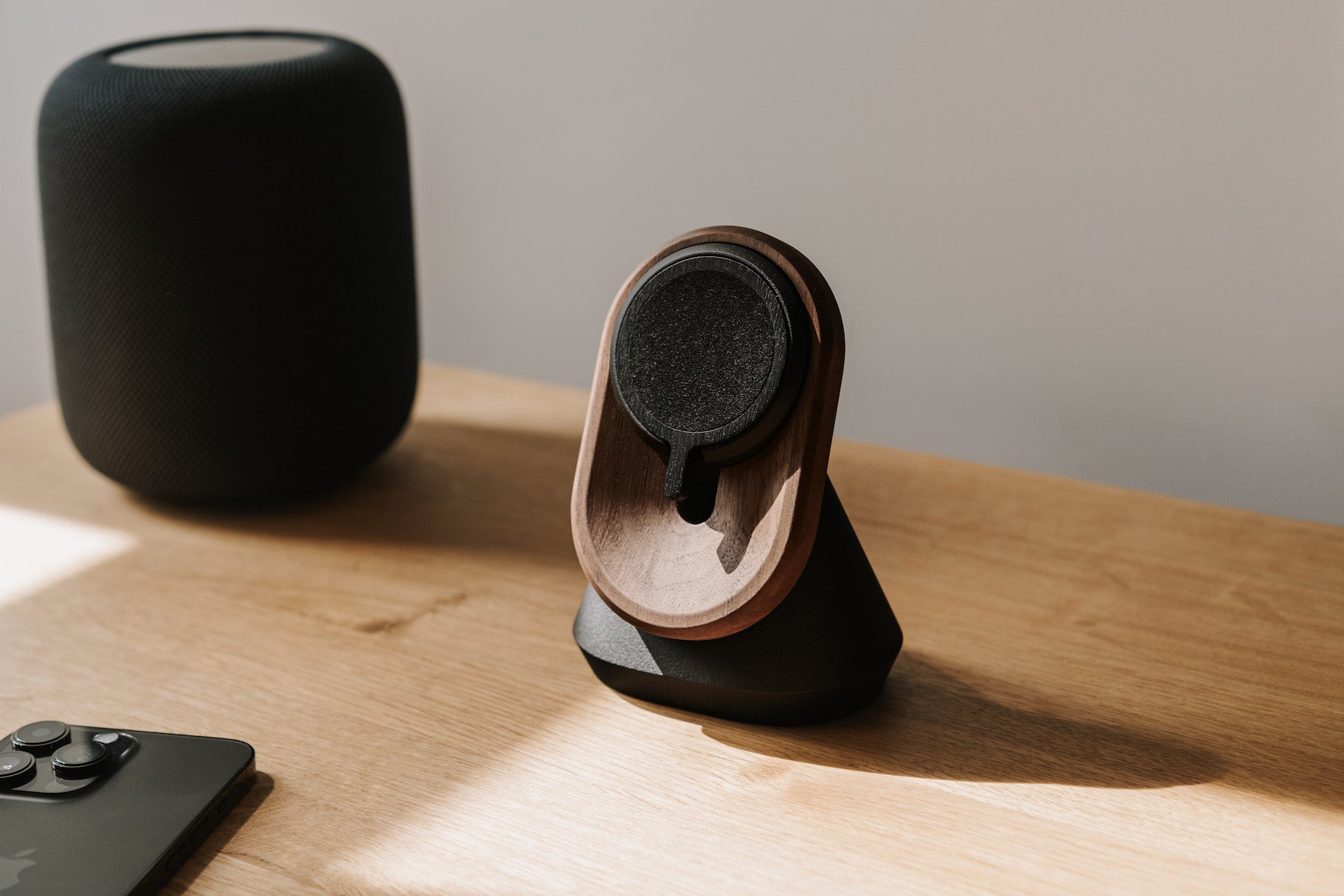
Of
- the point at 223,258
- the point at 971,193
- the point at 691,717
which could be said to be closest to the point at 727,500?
the point at 691,717

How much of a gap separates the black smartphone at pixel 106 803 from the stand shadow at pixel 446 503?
26 centimetres

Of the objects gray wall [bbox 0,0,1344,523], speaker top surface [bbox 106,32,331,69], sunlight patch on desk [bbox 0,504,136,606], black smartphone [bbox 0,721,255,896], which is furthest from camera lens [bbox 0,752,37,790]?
gray wall [bbox 0,0,1344,523]

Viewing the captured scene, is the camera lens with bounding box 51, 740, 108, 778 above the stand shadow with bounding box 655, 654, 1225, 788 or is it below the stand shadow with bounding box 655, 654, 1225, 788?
above

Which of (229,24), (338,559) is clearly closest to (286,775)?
(338,559)

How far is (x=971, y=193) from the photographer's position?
93 centimetres

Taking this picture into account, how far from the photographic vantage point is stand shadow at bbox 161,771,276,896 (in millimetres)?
461

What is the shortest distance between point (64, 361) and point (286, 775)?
1.28 ft

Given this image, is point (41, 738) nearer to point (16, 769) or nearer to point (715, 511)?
point (16, 769)

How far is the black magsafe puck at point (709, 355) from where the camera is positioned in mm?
503

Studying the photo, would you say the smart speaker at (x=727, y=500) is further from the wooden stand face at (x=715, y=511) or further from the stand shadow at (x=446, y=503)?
the stand shadow at (x=446, y=503)

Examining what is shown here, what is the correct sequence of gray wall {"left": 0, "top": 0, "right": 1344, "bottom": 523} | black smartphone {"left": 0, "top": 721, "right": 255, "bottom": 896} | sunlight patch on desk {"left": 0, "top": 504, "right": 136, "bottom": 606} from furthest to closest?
gray wall {"left": 0, "top": 0, "right": 1344, "bottom": 523}, sunlight patch on desk {"left": 0, "top": 504, "right": 136, "bottom": 606}, black smartphone {"left": 0, "top": 721, "right": 255, "bottom": 896}

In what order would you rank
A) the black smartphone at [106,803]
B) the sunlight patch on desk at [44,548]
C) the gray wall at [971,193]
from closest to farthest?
1. the black smartphone at [106,803]
2. the sunlight patch on desk at [44,548]
3. the gray wall at [971,193]

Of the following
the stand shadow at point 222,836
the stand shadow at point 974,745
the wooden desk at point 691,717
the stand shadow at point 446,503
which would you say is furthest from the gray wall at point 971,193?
the stand shadow at point 222,836

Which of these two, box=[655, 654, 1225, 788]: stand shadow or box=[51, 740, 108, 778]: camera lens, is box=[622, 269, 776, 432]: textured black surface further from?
box=[51, 740, 108, 778]: camera lens
